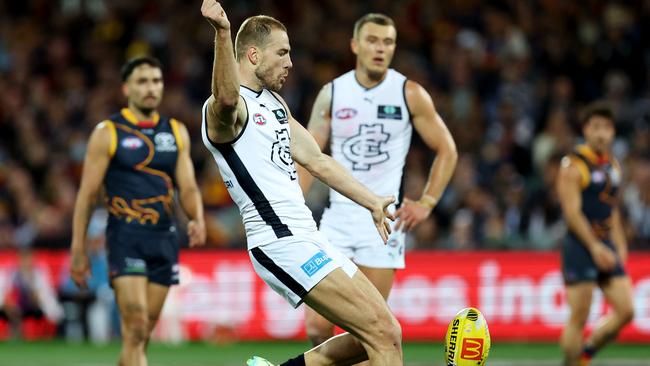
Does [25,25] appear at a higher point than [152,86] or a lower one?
higher

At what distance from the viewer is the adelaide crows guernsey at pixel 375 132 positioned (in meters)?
9.02

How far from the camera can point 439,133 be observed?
353 inches

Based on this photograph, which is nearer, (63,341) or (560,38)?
(63,341)

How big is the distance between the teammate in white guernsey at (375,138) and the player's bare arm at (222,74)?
2345mm

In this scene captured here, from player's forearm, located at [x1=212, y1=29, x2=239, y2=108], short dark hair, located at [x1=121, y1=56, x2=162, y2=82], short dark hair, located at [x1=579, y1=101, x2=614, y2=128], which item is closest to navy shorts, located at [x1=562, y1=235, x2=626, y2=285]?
short dark hair, located at [x1=579, y1=101, x2=614, y2=128]

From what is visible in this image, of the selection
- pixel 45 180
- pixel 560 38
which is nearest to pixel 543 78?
pixel 560 38

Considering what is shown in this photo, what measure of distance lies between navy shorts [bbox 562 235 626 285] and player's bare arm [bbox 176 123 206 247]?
387 centimetres

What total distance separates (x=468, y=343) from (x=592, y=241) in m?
4.00

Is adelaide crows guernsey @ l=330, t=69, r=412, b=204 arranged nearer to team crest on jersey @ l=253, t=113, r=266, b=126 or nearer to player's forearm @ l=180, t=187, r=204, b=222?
player's forearm @ l=180, t=187, r=204, b=222

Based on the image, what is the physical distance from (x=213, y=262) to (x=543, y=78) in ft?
22.0

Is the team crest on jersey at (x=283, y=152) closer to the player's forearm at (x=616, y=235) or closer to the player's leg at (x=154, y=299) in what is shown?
the player's leg at (x=154, y=299)

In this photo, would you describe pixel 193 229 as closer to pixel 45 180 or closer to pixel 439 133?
pixel 439 133

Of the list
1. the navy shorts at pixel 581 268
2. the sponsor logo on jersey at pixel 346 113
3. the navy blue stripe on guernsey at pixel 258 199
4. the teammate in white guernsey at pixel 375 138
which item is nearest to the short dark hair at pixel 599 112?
the navy shorts at pixel 581 268

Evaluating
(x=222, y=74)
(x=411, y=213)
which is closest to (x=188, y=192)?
(x=411, y=213)
